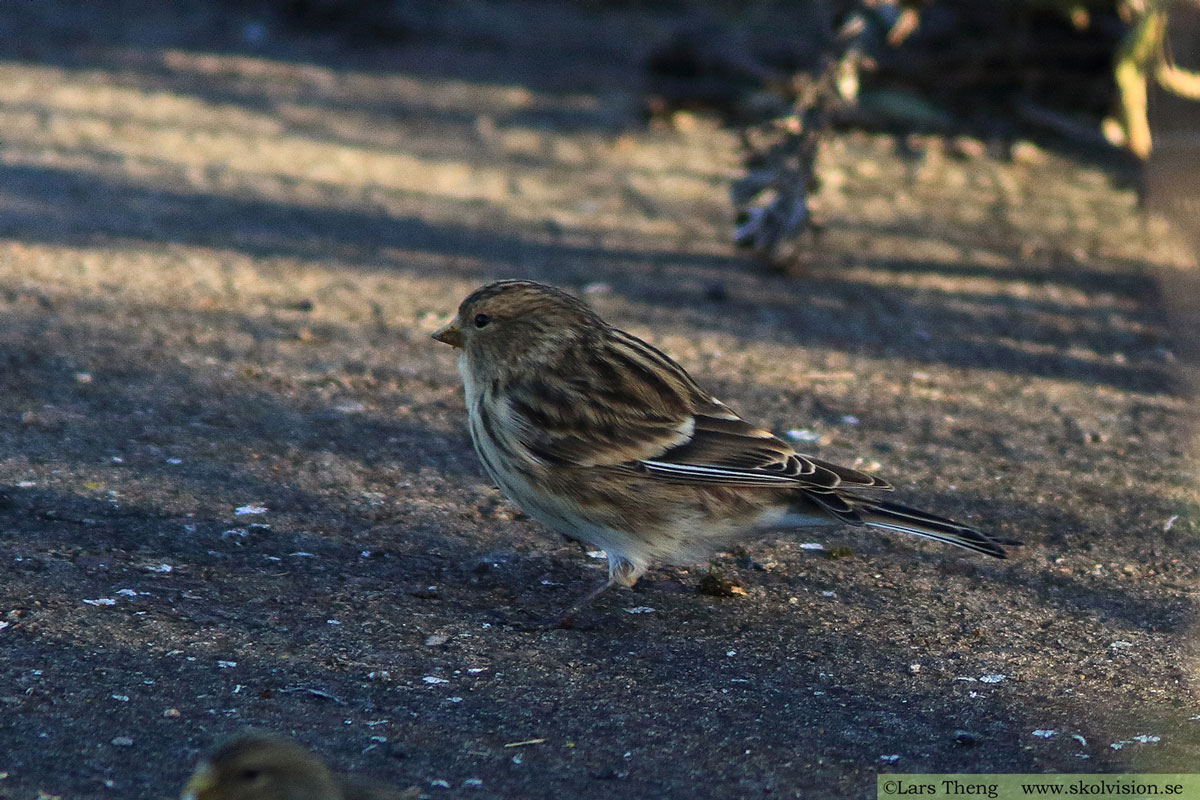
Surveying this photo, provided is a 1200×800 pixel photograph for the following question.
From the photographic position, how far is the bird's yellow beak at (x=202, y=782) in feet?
9.07

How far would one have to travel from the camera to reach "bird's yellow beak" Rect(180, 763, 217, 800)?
2764 millimetres

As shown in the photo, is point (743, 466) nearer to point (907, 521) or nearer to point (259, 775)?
point (907, 521)

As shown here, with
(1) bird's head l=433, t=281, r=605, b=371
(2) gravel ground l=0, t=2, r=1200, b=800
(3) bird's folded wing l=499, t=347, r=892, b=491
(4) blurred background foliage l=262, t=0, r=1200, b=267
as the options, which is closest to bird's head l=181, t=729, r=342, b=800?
(2) gravel ground l=0, t=2, r=1200, b=800

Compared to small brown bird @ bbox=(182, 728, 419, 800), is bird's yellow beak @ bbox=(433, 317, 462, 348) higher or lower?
higher

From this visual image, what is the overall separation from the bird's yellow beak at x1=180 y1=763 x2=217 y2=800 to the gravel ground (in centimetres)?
36

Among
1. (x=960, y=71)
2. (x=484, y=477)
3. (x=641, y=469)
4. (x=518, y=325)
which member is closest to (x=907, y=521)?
(x=641, y=469)

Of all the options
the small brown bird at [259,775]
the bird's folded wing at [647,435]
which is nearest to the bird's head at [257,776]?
the small brown bird at [259,775]

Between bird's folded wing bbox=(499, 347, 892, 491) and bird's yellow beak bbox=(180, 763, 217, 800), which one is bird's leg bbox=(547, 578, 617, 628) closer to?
bird's folded wing bbox=(499, 347, 892, 491)

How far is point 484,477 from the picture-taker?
5145 mm

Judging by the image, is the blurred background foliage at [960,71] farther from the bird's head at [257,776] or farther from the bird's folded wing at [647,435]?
the bird's head at [257,776]

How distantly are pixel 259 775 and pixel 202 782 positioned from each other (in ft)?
0.39

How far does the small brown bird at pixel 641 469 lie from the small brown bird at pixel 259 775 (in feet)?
4.77

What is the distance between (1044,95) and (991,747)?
750 cm

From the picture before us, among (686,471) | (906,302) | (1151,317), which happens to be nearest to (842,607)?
(686,471)
